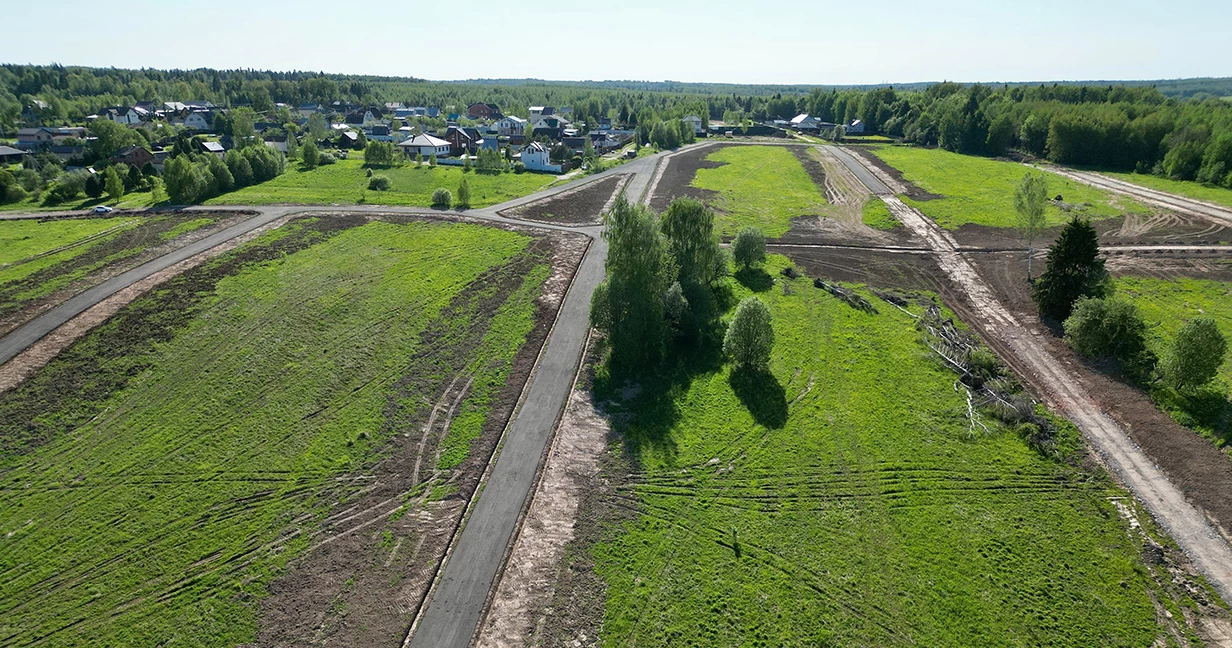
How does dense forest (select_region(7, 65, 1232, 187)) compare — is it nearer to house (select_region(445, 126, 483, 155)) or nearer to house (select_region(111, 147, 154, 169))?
house (select_region(445, 126, 483, 155))

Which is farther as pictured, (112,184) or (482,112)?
(482,112)

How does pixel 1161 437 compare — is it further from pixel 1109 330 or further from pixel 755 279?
pixel 755 279

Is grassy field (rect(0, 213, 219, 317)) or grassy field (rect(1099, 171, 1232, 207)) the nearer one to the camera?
grassy field (rect(0, 213, 219, 317))

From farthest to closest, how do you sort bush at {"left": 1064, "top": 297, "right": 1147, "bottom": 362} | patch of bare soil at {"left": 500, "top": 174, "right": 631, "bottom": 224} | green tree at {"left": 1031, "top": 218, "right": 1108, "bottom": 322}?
patch of bare soil at {"left": 500, "top": 174, "right": 631, "bottom": 224}, green tree at {"left": 1031, "top": 218, "right": 1108, "bottom": 322}, bush at {"left": 1064, "top": 297, "right": 1147, "bottom": 362}

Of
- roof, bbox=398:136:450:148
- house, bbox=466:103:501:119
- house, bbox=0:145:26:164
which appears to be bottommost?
house, bbox=0:145:26:164

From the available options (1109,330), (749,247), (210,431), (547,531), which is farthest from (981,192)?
(210,431)

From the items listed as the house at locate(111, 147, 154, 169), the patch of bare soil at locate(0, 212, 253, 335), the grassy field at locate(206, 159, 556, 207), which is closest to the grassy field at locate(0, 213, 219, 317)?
the patch of bare soil at locate(0, 212, 253, 335)
